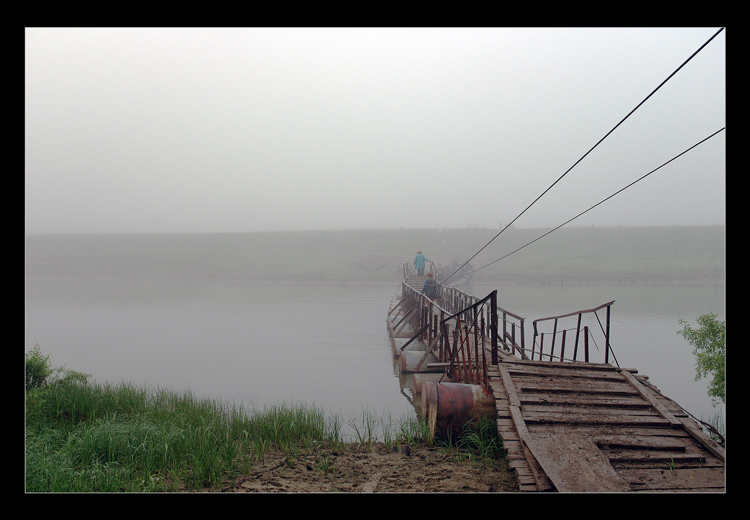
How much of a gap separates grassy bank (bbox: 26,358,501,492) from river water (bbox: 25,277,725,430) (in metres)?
1.85

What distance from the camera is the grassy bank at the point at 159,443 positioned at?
5578 mm

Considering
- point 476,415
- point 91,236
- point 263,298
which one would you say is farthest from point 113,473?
point 91,236

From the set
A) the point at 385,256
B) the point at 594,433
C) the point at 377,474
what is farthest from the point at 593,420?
the point at 385,256

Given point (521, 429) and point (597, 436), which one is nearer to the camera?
point (597, 436)

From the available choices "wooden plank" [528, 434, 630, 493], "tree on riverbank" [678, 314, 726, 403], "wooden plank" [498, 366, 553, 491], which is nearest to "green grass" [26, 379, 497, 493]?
"wooden plank" [498, 366, 553, 491]

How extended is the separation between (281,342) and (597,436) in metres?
16.3

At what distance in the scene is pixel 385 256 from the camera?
70.6 meters

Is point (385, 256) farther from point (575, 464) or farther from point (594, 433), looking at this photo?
point (575, 464)

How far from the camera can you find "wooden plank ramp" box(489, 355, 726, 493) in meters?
4.34

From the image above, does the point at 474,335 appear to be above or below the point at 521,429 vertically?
above

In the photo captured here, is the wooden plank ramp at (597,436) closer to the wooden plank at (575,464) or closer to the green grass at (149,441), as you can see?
the wooden plank at (575,464)

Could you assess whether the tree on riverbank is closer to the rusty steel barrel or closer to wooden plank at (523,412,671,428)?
wooden plank at (523,412,671,428)

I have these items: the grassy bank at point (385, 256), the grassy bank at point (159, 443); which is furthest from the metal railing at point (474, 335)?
the grassy bank at point (385, 256)
